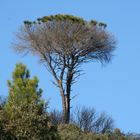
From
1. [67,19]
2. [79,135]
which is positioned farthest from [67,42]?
[79,135]

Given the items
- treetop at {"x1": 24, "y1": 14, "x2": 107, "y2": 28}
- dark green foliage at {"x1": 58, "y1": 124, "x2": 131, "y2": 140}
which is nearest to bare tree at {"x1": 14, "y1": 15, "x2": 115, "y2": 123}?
treetop at {"x1": 24, "y1": 14, "x2": 107, "y2": 28}

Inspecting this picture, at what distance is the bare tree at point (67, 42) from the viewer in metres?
28.8

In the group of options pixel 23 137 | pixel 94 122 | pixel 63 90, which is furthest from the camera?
pixel 94 122

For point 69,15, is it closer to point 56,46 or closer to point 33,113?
point 56,46

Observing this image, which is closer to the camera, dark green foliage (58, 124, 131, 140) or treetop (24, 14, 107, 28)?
dark green foliage (58, 124, 131, 140)

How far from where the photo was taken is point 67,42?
2884cm

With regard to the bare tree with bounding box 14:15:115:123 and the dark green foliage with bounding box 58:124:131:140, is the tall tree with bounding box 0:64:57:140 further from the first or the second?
the bare tree with bounding box 14:15:115:123

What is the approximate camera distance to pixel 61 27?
1145 inches

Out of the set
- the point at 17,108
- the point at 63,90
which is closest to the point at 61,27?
the point at 63,90

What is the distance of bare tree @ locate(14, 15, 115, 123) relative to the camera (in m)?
28.8

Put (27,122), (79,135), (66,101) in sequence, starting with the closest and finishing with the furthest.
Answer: (27,122) < (79,135) < (66,101)

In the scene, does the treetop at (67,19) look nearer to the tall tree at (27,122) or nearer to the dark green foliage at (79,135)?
the dark green foliage at (79,135)

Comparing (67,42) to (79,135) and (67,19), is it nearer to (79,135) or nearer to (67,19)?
(67,19)

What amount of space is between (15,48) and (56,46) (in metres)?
2.12
